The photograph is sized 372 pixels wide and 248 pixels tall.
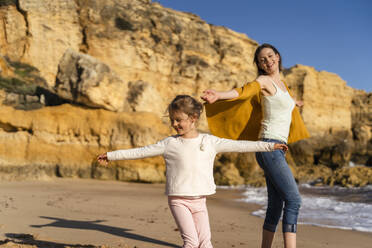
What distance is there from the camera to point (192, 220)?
6.75ft

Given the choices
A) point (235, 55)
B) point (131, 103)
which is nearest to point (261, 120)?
point (131, 103)

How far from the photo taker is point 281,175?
2.29m

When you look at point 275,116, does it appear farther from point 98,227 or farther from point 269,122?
point 98,227

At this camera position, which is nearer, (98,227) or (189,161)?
(189,161)

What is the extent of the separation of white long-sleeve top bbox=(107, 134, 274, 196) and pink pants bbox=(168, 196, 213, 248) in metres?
0.08

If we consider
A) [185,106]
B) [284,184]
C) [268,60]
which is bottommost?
[284,184]

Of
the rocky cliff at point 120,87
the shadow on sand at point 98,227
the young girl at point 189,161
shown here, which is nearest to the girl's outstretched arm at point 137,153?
the young girl at point 189,161

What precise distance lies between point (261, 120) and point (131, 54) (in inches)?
667

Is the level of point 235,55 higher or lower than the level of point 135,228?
higher

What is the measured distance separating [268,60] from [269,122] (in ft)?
1.66

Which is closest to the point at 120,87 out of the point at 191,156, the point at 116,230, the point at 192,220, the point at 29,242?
the point at 116,230

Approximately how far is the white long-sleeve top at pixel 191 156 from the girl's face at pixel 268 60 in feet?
2.37

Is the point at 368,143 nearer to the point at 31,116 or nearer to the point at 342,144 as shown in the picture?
the point at 342,144

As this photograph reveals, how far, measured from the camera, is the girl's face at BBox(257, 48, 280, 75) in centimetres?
247
